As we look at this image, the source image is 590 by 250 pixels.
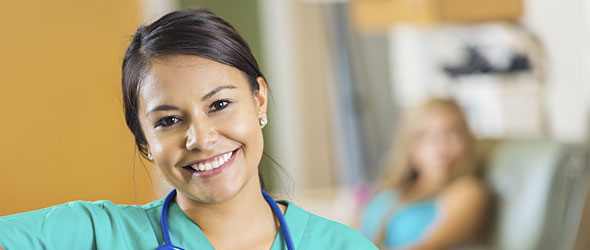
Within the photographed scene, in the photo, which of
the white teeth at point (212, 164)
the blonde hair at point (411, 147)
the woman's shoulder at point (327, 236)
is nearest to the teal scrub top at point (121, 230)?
the woman's shoulder at point (327, 236)

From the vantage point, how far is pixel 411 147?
261 centimetres

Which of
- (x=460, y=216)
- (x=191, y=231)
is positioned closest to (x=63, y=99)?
(x=460, y=216)

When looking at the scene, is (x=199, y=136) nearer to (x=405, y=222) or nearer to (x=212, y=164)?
(x=212, y=164)

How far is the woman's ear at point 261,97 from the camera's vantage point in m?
0.90

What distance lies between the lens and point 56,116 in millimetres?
2107

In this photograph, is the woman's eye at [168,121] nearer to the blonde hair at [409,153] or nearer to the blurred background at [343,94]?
the blurred background at [343,94]

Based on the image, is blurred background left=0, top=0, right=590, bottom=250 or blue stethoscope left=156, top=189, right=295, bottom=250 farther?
blurred background left=0, top=0, right=590, bottom=250

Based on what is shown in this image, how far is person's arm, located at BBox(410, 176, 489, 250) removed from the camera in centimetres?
231

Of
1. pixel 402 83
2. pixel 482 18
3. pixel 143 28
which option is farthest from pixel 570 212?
pixel 402 83

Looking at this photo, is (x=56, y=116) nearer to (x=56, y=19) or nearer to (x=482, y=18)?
(x=56, y=19)

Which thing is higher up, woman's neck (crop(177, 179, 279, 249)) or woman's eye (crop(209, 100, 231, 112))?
woman's eye (crop(209, 100, 231, 112))

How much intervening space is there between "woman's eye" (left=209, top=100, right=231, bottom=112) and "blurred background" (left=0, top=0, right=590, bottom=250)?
5.7 inches

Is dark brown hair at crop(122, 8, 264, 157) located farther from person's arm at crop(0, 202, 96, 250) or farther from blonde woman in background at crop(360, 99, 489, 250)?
blonde woman in background at crop(360, 99, 489, 250)

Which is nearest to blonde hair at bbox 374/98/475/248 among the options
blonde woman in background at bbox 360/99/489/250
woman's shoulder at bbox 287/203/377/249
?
blonde woman in background at bbox 360/99/489/250
